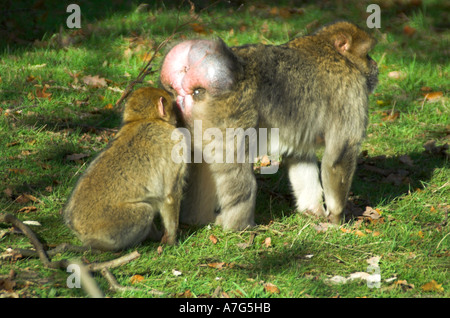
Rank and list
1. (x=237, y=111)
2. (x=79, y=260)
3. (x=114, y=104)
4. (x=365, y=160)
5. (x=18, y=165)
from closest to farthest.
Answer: (x=79, y=260) < (x=237, y=111) < (x=18, y=165) < (x=365, y=160) < (x=114, y=104)

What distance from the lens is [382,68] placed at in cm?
874

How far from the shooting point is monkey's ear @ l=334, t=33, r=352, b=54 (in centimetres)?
536

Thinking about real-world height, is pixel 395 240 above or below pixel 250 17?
below

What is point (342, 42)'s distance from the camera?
211 inches

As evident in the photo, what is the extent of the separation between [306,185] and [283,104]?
110 cm

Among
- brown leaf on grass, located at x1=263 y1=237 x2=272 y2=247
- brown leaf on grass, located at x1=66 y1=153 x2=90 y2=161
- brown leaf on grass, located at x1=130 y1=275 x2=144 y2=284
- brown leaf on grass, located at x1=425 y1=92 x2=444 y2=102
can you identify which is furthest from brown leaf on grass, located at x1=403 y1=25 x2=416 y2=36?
brown leaf on grass, located at x1=130 y1=275 x2=144 y2=284

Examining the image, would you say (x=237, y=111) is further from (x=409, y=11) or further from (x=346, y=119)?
(x=409, y=11)

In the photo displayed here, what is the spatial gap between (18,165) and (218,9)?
5.94 meters

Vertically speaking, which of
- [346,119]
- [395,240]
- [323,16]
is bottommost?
[395,240]

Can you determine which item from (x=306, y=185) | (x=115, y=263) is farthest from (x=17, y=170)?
(x=306, y=185)

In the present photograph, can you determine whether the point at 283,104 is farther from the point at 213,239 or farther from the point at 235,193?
the point at 213,239

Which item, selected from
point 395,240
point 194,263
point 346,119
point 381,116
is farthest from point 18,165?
point 381,116

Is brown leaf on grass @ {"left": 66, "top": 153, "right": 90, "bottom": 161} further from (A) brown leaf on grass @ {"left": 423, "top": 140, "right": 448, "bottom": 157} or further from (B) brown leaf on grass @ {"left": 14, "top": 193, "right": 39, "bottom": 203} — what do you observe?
(A) brown leaf on grass @ {"left": 423, "top": 140, "right": 448, "bottom": 157}

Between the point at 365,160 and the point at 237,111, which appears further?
the point at 365,160
